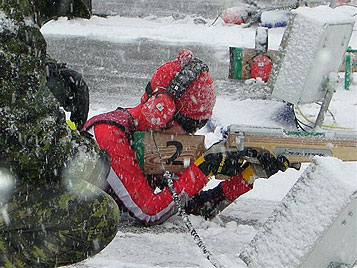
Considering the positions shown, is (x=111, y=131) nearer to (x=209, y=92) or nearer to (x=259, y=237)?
(x=209, y=92)

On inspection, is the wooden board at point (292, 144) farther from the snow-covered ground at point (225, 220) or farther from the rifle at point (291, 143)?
the snow-covered ground at point (225, 220)

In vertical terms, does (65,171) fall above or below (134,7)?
above

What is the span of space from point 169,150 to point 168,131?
0.39 feet

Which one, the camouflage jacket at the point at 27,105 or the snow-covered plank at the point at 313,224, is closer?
the camouflage jacket at the point at 27,105

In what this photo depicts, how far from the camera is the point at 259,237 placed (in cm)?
250

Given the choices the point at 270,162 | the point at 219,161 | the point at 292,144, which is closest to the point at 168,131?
the point at 219,161

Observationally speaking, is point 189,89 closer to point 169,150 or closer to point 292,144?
point 169,150

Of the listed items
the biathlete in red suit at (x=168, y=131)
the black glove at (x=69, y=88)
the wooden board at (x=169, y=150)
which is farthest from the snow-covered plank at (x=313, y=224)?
the wooden board at (x=169, y=150)

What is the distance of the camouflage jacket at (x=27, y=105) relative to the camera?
1.73m

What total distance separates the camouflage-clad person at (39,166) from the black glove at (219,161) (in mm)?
1654

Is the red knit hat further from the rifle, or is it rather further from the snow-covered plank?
the snow-covered plank

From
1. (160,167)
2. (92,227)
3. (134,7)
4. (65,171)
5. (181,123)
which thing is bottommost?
(134,7)

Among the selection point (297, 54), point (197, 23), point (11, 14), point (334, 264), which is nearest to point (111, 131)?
point (334, 264)

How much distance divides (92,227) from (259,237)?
0.79 meters
